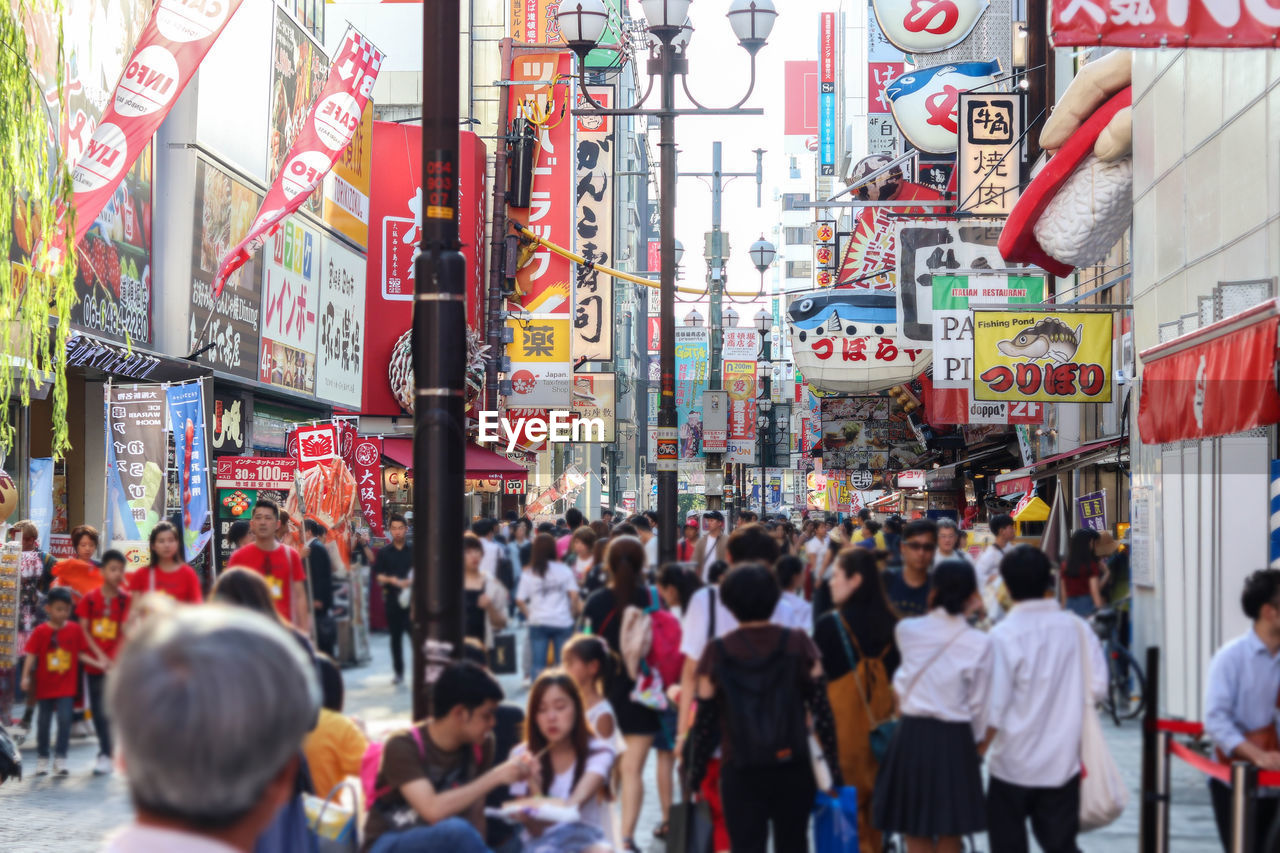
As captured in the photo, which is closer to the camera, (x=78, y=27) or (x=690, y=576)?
(x=690, y=576)

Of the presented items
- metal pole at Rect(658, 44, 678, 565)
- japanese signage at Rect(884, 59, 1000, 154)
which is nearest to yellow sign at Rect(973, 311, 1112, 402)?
metal pole at Rect(658, 44, 678, 565)

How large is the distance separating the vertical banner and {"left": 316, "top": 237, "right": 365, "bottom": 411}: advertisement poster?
1294 cm

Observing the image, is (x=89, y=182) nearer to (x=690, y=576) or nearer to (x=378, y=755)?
(x=690, y=576)

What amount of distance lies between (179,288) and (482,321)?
16.8m

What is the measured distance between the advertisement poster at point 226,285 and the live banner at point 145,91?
4551 mm

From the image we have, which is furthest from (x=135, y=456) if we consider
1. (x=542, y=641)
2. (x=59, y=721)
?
(x=542, y=641)

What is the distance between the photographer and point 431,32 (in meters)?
7.38

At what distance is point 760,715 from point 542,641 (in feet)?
5.94

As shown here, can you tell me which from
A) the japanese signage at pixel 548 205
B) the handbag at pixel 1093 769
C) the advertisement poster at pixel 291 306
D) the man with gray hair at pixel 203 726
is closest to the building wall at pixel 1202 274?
the handbag at pixel 1093 769

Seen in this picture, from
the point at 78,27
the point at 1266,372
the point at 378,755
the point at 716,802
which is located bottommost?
the point at 716,802

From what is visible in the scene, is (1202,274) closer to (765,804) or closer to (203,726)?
(765,804)

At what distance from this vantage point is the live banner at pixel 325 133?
22516 millimetres

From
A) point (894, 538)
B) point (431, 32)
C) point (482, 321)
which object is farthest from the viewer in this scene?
point (482, 321)

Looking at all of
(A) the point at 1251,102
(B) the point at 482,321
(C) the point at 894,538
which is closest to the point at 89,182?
(C) the point at 894,538
